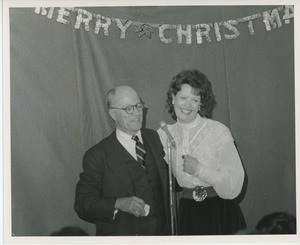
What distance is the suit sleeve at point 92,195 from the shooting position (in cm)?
204

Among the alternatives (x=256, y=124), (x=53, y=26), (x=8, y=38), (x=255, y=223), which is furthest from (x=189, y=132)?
(x=8, y=38)

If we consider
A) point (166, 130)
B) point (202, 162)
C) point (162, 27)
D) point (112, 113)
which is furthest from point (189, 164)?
point (162, 27)

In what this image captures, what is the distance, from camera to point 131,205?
6.66 ft

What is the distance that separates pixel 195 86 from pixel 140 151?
382mm

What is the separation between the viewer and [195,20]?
2.08 metres

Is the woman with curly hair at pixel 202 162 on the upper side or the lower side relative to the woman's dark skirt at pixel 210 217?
upper

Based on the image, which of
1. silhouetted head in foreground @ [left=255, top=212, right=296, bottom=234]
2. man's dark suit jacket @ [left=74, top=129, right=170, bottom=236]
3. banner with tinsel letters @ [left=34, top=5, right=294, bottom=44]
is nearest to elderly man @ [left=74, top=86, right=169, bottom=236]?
man's dark suit jacket @ [left=74, top=129, right=170, bottom=236]

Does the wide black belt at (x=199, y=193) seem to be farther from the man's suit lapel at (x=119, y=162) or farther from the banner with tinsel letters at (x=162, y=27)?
the banner with tinsel letters at (x=162, y=27)

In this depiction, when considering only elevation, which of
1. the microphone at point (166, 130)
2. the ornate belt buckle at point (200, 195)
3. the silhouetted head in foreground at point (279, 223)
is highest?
the microphone at point (166, 130)

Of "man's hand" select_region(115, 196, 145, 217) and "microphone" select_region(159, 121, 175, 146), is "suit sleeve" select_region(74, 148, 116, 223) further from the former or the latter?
"microphone" select_region(159, 121, 175, 146)

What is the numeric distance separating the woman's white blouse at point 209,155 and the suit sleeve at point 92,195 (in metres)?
0.32

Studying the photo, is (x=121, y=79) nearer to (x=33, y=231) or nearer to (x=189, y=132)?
(x=189, y=132)

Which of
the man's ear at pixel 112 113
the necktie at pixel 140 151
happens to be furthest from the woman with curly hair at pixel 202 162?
the man's ear at pixel 112 113

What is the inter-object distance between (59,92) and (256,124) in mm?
900
